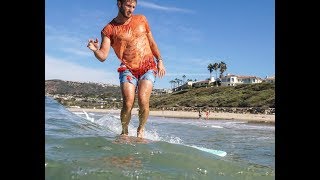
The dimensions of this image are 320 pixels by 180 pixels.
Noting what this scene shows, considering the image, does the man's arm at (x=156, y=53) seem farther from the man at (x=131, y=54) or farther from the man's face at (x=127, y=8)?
the man's face at (x=127, y=8)

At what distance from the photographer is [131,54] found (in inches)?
215

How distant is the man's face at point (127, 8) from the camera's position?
531cm

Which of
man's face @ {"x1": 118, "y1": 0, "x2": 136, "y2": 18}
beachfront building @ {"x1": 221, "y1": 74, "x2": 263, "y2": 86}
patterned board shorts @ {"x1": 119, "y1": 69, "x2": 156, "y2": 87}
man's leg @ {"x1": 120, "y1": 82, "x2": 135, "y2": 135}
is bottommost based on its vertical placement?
man's leg @ {"x1": 120, "y1": 82, "x2": 135, "y2": 135}

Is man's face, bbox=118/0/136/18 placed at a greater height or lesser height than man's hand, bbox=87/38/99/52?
greater

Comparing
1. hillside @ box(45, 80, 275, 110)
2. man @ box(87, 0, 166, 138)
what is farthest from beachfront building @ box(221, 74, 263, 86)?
man @ box(87, 0, 166, 138)

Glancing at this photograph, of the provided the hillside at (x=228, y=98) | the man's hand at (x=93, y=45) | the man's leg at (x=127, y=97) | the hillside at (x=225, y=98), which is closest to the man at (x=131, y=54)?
the man's leg at (x=127, y=97)

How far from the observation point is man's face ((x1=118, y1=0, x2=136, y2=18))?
5.31m

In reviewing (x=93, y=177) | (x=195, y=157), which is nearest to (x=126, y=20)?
(x=195, y=157)

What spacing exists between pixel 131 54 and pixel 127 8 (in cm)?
55

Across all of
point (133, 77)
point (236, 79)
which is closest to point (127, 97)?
point (133, 77)

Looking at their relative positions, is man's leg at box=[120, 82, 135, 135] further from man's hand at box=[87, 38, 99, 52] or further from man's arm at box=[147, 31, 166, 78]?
man's hand at box=[87, 38, 99, 52]
